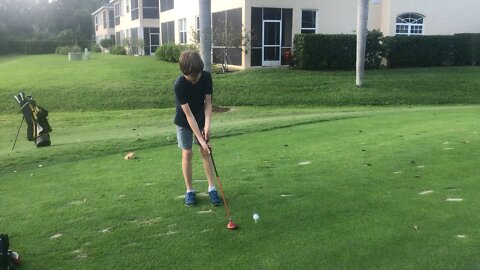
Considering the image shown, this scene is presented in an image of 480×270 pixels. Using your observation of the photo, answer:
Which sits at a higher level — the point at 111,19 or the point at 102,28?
the point at 111,19

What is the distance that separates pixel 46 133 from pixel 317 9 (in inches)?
727

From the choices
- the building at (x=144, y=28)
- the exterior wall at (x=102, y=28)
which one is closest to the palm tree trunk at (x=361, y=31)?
the building at (x=144, y=28)

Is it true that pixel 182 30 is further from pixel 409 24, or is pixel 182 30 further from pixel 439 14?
pixel 439 14

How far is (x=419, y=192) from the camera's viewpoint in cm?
534

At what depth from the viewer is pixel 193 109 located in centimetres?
507

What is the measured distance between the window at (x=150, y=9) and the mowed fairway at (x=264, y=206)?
131 feet

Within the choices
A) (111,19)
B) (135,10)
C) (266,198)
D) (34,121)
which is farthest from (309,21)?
(111,19)

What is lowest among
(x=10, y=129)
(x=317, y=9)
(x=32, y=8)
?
(x=10, y=129)

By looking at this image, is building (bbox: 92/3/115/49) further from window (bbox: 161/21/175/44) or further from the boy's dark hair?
the boy's dark hair

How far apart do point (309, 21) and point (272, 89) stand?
25.3ft

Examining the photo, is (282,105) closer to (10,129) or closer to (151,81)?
(151,81)

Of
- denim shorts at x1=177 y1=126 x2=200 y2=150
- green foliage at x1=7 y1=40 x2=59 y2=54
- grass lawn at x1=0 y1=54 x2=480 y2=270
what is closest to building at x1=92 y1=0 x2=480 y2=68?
grass lawn at x1=0 y1=54 x2=480 y2=270

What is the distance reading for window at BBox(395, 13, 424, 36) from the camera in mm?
27375

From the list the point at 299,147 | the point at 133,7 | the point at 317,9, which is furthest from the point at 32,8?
the point at 299,147
